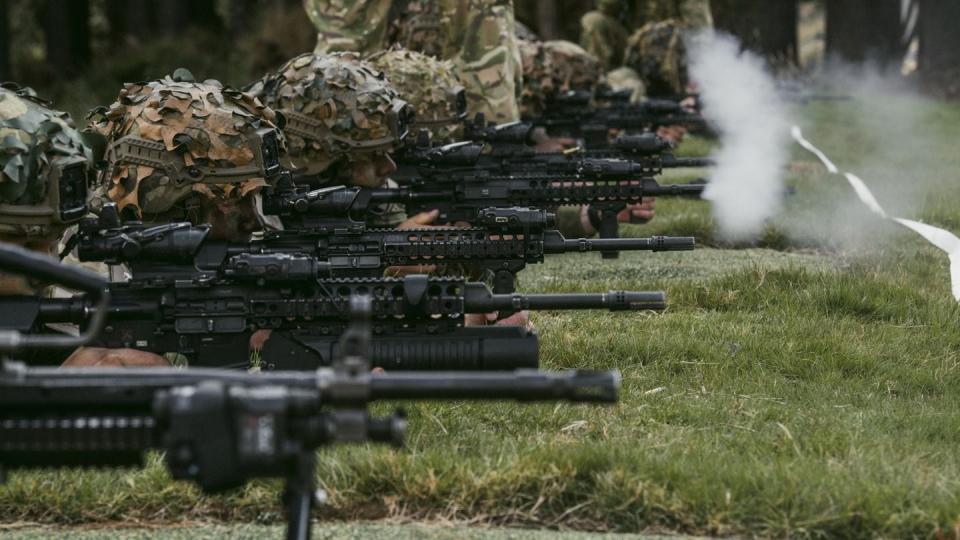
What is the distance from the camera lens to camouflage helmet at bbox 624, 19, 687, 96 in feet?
63.7

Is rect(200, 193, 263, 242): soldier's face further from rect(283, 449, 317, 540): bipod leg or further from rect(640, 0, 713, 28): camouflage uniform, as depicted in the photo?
rect(640, 0, 713, 28): camouflage uniform

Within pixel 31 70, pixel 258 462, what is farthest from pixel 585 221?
pixel 31 70

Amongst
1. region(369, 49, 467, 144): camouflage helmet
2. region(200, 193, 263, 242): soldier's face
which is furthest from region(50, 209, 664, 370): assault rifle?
region(369, 49, 467, 144): camouflage helmet

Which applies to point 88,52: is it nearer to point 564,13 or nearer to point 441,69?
point 564,13

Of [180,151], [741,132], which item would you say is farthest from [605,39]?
[180,151]

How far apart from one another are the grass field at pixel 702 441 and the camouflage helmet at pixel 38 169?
1046mm

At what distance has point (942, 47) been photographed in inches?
1041

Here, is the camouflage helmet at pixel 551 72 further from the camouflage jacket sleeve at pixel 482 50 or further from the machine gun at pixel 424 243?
the machine gun at pixel 424 243

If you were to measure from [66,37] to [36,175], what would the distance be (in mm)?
22167

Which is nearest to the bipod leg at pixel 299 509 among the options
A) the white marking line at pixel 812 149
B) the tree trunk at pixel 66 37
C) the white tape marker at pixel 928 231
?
the white tape marker at pixel 928 231

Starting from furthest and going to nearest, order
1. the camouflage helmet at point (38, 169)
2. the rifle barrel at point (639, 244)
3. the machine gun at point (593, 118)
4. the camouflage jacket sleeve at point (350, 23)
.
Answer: the machine gun at point (593, 118) → the camouflage jacket sleeve at point (350, 23) → the rifle barrel at point (639, 244) → the camouflage helmet at point (38, 169)

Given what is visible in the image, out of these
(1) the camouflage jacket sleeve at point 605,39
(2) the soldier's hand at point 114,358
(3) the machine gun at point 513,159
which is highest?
(1) the camouflage jacket sleeve at point 605,39

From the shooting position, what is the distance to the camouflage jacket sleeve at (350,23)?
Answer: 10094 mm

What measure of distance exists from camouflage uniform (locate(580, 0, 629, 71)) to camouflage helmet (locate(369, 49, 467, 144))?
1271 cm
